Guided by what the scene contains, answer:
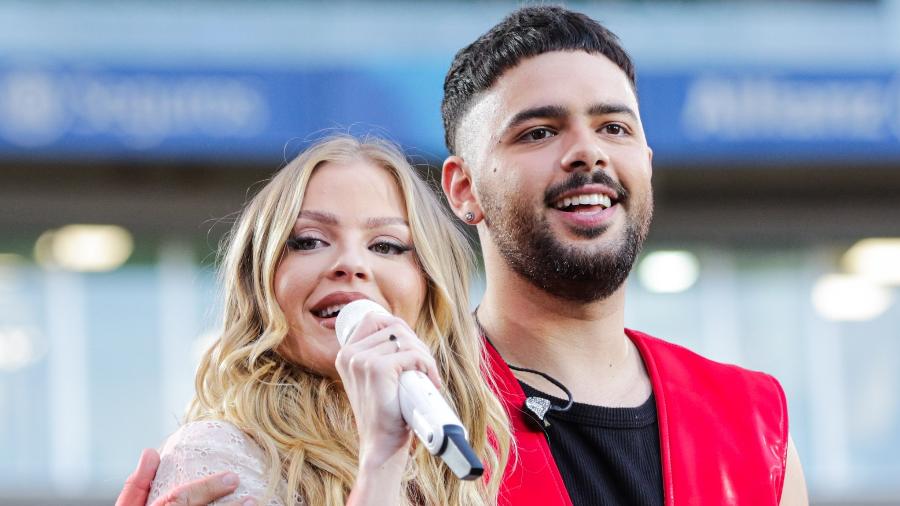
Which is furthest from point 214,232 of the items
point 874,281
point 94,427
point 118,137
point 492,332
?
point 492,332

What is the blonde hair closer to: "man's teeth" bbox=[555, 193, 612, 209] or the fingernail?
the fingernail

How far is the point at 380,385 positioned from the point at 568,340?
97cm

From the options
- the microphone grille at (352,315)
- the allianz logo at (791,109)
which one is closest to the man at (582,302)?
the microphone grille at (352,315)

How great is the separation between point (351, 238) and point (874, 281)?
9598 millimetres

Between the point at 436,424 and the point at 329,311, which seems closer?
the point at 436,424

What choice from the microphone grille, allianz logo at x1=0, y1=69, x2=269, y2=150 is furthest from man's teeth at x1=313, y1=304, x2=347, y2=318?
allianz logo at x1=0, y1=69, x2=269, y2=150

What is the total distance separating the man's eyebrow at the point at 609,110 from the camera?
9.53 ft

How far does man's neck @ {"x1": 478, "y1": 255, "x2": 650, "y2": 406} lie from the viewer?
293 cm

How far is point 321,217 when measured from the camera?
263cm

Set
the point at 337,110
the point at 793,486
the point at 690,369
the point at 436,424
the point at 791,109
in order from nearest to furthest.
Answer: the point at 436,424, the point at 793,486, the point at 690,369, the point at 337,110, the point at 791,109

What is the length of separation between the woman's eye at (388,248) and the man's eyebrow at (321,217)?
0.09 meters

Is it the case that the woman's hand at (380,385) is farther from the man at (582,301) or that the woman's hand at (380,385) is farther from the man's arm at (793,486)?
the man's arm at (793,486)

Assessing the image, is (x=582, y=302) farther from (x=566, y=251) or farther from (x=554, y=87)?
(x=554, y=87)

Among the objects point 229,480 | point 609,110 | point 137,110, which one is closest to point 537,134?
point 609,110
